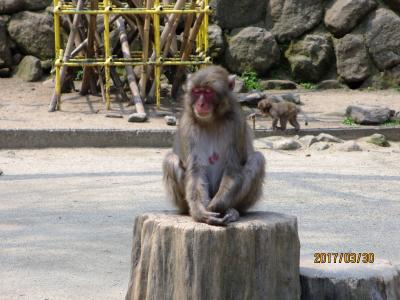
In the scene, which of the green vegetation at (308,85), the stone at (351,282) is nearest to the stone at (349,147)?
the green vegetation at (308,85)

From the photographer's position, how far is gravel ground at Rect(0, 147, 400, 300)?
19.9 feet

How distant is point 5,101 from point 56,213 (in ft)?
25.7

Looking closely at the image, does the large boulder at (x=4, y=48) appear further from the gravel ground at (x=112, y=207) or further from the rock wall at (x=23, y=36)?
the gravel ground at (x=112, y=207)

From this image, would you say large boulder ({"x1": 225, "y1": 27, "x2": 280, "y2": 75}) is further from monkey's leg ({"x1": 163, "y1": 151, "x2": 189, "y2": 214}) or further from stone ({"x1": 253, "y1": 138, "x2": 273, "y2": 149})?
monkey's leg ({"x1": 163, "y1": 151, "x2": 189, "y2": 214})

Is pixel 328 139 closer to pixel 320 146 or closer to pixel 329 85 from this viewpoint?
pixel 320 146

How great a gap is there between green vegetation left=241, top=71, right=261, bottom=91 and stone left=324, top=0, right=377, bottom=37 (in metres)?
2.12

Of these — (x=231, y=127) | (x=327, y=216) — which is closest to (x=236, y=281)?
(x=231, y=127)

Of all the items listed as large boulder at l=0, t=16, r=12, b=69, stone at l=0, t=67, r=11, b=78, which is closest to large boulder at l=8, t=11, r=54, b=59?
large boulder at l=0, t=16, r=12, b=69

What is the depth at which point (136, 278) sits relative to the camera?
471 centimetres

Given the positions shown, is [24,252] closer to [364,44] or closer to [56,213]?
[56,213]

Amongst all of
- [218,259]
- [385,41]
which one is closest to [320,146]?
[385,41]

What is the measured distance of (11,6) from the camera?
17.8 m

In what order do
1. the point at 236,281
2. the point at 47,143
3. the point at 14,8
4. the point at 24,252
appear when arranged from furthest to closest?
1. the point at 14,8
2. the point at 47,143
3. the point at 24,252
4. the point at 236,281

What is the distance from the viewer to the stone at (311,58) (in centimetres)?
1805
